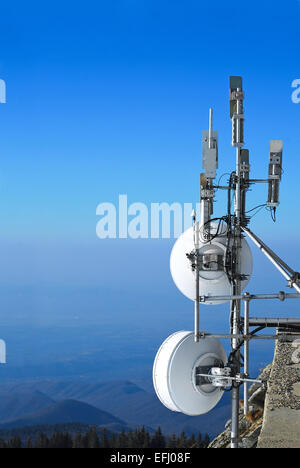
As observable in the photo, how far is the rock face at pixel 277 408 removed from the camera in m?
7.75

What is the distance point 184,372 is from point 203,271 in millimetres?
1535

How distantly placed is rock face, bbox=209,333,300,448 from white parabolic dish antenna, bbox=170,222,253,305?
1.34 metres

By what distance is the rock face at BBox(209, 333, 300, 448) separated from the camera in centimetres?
775

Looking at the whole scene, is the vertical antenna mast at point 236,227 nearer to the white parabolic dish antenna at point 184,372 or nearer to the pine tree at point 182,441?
the white parabolic dish antenna at point 184,372

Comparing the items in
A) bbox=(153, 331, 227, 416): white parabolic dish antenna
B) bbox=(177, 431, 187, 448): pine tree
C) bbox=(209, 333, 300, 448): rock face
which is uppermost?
bbox=(153, 331, 227, 416): white parabolic dish antenna

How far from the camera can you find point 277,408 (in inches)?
340

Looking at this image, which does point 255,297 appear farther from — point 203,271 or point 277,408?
point 277,408

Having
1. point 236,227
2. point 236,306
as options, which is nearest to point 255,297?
point 236,306

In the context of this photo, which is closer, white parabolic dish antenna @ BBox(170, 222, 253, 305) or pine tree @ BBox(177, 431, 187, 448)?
white parabolic dish antenna @ BBox(170, 222, 253, 305)

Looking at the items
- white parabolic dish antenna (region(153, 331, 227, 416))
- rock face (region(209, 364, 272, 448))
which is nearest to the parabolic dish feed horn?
white parabolic dish antenna (region(153, 331, 227, 416))

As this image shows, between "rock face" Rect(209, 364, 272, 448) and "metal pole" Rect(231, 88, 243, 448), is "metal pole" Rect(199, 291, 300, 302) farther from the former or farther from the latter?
"rock face" Rect(209, 364, 272, 448)

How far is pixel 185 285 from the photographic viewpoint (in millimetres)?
8453

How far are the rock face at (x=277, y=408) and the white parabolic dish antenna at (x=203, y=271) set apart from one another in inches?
52.8
